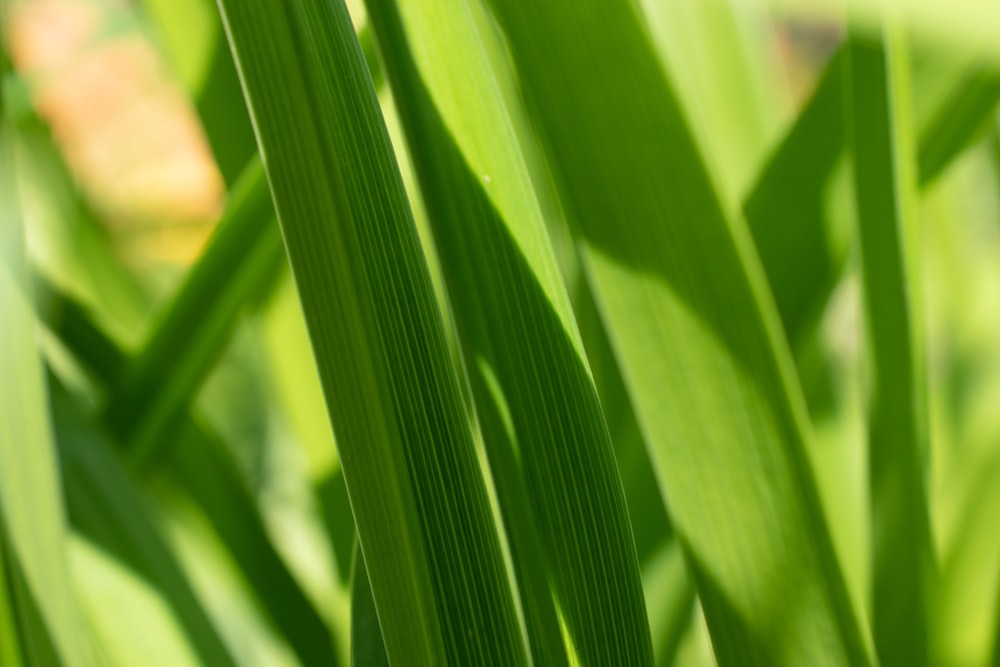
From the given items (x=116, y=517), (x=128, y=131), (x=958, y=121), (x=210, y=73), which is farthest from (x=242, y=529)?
(x=128, y=131)

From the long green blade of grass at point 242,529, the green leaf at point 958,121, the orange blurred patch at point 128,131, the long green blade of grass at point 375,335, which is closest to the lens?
the long green blade of grass at point 375,335

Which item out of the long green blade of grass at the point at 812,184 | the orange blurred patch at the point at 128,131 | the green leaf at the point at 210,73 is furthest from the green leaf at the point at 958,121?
the orange blurred patch at the point at 128,131

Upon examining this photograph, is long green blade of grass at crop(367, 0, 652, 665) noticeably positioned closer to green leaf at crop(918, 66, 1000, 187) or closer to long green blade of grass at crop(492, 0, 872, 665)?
long green blade of grass at crop(492, 0, 872, 665)

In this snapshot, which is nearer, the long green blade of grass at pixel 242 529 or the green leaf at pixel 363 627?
the green leaf at pixel 363 627

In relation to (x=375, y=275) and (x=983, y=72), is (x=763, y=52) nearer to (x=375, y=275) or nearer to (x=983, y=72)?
(x=983, y=72)

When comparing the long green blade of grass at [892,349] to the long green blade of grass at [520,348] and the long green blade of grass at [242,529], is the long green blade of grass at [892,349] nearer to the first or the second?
the long green blade of grass at [520,348]

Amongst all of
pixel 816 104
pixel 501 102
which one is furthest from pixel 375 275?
pixel 816 104
